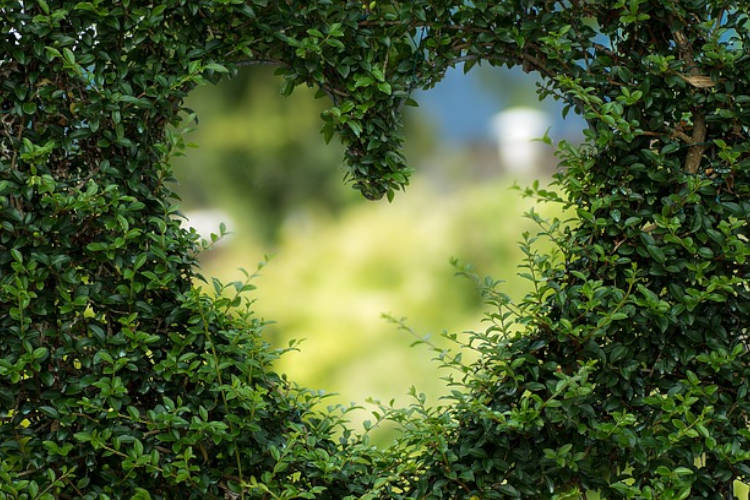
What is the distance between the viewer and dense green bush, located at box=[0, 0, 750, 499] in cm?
189

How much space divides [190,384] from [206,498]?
0.28 metres

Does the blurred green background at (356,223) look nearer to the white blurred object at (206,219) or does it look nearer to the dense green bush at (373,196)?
the white blurred object at (206,219)

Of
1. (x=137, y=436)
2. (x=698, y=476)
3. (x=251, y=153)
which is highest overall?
(x=251, y=153)

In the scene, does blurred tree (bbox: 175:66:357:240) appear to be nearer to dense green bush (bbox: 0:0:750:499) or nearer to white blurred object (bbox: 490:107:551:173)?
white blurred object (bbox: 490:107:551:173)

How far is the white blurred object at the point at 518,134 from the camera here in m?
6.85

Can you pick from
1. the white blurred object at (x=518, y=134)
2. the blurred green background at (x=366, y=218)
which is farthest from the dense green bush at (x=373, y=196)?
the white blurred object at (x=518, y=134)

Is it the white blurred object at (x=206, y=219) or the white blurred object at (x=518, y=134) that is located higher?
the white blurred object at (x=206, y=219)

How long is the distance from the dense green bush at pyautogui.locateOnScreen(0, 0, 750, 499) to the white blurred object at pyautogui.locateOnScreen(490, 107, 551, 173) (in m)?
4.64

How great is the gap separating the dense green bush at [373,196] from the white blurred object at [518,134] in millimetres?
4641

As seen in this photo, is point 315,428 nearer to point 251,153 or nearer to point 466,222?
point 466,222

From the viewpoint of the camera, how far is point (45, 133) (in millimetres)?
1937

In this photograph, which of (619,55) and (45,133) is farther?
(619,55)

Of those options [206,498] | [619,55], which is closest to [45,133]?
[206,498]

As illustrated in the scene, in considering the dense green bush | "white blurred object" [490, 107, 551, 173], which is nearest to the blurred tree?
"white blurred object" [490, 107, 551, 173]
